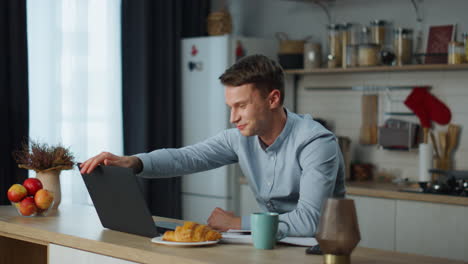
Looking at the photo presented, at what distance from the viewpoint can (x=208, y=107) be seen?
4961 mm

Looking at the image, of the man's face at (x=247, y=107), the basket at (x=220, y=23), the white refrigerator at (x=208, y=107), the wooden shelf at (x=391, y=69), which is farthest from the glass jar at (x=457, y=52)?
the man's face at (x=247, y=107)

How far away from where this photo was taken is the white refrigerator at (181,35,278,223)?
4859 millimetres

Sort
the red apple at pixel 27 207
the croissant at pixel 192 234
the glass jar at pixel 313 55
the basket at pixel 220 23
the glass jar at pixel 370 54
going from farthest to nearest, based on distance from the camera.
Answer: the basket at pixel 220 23 < the glass jar at pixel 313 55 < the glass jar at pixel 370 54 < the red apple at pixel 27 207 < the croissant at pixel 192 234

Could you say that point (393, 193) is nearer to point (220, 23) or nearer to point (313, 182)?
point (313, 182)

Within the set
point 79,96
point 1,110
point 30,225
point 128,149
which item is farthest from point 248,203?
point 30,225

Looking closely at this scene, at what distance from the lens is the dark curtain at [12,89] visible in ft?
13.2

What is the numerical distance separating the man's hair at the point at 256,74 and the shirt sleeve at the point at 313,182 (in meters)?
0.27

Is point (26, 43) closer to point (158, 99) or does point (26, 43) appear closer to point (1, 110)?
point (1, 110)

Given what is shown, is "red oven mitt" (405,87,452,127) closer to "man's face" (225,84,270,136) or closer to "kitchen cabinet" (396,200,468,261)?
"kitchen cabinet" (396,200,468,261)

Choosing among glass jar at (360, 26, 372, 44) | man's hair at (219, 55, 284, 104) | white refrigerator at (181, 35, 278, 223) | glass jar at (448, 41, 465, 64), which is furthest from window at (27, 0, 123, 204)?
glass jar at (448, 41, 465, 64)

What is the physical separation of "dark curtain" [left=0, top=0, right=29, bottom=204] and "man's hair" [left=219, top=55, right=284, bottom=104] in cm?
208

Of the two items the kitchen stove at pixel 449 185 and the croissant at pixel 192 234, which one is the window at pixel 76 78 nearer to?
the kitchen stove at pixel 449 185

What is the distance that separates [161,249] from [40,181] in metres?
1.03

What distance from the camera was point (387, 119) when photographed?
15.0ft
